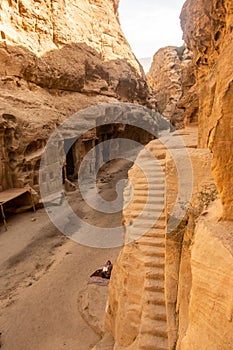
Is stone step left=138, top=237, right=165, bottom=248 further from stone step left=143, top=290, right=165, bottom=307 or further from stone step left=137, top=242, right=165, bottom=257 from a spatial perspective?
stone step left=143, top=290, right=165, bottom=307

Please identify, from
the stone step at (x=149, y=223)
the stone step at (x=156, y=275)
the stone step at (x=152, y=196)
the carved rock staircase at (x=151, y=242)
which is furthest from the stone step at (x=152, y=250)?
the stone step at (x=152, y=196)

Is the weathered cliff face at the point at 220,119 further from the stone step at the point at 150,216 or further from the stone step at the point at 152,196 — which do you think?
the stone step at the point at 152,196

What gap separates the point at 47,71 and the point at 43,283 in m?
12.8

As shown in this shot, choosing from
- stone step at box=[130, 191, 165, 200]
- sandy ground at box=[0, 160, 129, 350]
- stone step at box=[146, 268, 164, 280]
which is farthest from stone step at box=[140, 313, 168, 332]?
stone step at box=[130, 191, 165, 200]

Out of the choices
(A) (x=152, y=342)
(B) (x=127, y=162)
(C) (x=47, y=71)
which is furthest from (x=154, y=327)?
(B) (x=127, y=162)

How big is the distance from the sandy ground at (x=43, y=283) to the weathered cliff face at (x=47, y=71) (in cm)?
303

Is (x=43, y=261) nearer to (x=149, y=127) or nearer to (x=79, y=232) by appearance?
(x=79, y=232)

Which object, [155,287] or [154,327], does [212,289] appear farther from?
[155,287]

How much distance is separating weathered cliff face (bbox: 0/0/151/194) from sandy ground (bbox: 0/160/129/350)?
3.03 m

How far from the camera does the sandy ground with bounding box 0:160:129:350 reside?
203 inches

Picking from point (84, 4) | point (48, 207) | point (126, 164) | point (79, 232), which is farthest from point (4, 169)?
point (84, 4)

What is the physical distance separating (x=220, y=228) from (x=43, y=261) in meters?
7.53

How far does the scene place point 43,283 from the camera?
6.80 meters

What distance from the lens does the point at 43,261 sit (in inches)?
312
